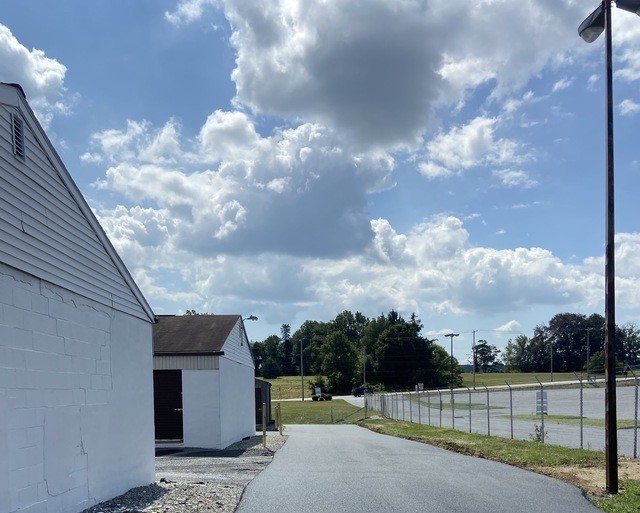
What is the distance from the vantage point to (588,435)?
24500 millimetres

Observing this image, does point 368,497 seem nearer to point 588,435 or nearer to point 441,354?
point 588,435

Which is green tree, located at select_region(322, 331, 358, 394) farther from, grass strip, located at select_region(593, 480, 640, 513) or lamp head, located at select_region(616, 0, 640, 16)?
lamp head, located at select_region(616, 0, 640, 16)

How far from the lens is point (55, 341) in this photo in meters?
8.56

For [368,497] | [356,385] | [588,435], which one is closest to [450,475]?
[368,497]

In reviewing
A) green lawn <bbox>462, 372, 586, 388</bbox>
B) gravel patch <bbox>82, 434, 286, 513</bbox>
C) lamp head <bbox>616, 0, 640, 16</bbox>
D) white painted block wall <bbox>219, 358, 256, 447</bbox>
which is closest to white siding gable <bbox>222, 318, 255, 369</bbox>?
white painted block wall <bbox>219, 358, 256, 447</bbox>

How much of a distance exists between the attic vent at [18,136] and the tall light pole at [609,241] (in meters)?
9.32

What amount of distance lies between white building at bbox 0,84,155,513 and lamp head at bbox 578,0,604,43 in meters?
8.94

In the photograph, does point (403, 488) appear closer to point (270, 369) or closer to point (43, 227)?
point (43, 227)

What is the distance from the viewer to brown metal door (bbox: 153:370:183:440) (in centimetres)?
2238

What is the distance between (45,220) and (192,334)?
15739mm

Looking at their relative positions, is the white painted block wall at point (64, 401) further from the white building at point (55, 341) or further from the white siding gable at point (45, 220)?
the white siding gable at point (45, 220)

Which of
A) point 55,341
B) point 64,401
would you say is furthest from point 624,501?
point 55,341

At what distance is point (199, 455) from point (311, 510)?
36.5 ft

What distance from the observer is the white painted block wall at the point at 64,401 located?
7.29m
